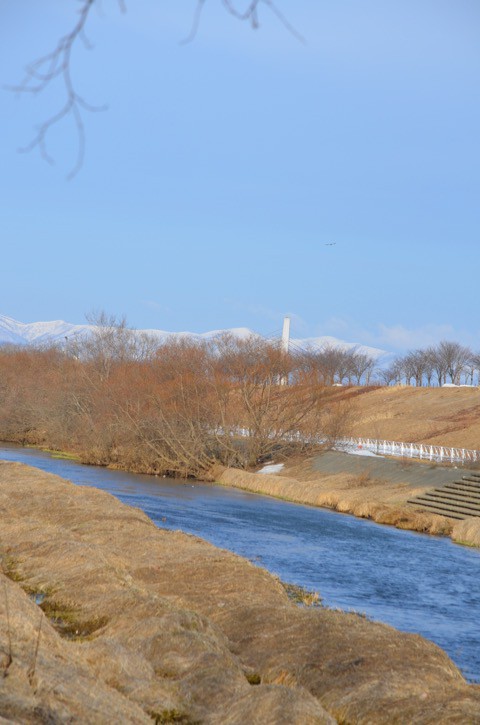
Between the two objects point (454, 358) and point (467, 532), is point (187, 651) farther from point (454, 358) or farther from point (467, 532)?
point (454, 358)

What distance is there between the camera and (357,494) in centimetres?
4544

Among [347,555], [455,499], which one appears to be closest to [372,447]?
[455,499]

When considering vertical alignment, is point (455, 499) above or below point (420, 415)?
below

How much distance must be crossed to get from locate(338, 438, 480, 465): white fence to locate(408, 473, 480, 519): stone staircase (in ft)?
14.3

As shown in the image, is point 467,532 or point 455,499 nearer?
point 467,532

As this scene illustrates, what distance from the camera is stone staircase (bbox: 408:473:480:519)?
39.0 metres

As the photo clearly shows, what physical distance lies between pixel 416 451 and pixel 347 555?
27.5 metres

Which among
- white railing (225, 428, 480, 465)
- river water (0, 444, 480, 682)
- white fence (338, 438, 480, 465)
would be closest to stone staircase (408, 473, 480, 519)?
river water (0, 444, 480, 682)

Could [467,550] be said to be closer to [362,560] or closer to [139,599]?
[362,560]

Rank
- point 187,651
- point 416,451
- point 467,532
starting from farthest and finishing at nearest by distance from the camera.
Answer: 1. point 416,451
2. point 467,532
3. point 187,651

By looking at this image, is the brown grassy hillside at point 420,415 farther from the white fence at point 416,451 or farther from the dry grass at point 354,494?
the dry grass at point 354,494

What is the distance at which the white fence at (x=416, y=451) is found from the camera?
4916 centimetres

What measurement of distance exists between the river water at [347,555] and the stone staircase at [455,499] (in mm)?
3765

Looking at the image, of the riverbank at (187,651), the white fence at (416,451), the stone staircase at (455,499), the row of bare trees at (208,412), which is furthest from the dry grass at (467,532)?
the row of bare trees at (208,412)
